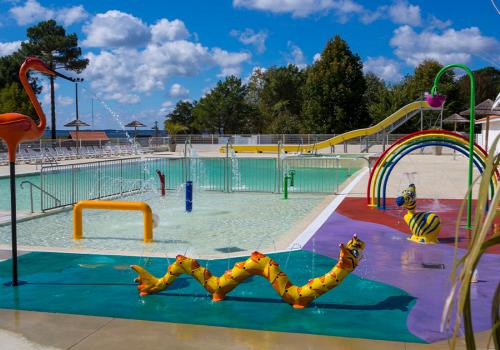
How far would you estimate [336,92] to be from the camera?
49531 millimetres

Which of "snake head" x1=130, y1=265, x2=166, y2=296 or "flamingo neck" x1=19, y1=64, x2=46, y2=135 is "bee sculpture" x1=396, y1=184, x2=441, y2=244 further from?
"flamingo neck" x1=19, y1=64, x2=46, y2=135

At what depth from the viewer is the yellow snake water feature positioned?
5.84 metres

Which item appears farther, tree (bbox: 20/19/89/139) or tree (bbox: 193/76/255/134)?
tree (bbox: 193/76/255/134)

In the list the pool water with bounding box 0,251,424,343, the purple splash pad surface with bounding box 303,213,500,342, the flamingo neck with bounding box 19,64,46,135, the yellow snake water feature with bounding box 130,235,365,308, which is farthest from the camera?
the flamingo neck with bounding box 19,64,46,135

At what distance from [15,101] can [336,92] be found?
32188mm

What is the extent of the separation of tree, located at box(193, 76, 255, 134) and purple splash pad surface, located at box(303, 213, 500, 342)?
51.6m

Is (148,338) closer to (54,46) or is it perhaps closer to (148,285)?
(148,285)

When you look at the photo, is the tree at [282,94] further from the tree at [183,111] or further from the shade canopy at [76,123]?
the shade canopy at [76,123]

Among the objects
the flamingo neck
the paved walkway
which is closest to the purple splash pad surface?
the paved walkway

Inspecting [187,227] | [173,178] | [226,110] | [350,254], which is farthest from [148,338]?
[226,110]

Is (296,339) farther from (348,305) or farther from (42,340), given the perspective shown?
(42,340)

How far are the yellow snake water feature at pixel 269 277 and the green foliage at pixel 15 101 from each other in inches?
1918

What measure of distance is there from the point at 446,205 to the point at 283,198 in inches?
187

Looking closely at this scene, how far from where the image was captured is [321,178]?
23969 millimetres
